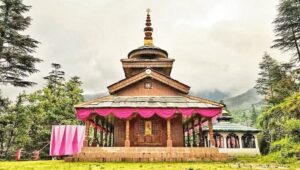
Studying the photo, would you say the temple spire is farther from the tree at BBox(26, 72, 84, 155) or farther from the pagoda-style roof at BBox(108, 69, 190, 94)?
the tree at BBox(26, 72, 84, 155)

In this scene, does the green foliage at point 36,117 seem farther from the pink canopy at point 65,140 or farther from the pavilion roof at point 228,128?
the pavilion roof at point 228,128

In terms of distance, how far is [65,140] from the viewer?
91.7 feet

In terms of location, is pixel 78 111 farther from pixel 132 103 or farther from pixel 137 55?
pixel 137 55

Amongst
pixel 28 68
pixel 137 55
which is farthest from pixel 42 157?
pixel 137 55

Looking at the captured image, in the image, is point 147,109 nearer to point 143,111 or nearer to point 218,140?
point 143,111

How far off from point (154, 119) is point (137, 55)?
315 inches

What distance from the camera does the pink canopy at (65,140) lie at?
27594mm

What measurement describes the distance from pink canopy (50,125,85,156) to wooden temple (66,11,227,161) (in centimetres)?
361

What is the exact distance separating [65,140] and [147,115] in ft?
44.2

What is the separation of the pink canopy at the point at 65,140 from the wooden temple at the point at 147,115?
11.9 feet

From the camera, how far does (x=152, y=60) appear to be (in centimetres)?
2527

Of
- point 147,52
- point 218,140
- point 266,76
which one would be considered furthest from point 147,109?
point 266,76

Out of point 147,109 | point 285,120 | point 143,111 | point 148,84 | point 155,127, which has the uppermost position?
point 148,84

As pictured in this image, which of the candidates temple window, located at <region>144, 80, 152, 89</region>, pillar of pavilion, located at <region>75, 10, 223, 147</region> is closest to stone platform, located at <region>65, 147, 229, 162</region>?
pillar of pavilion, located at <region>75, 10, 223, 147</region>
